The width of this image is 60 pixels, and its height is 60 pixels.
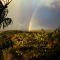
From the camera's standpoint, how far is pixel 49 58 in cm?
623

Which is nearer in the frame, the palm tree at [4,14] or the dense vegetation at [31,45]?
the dense vegetation at [31,45]

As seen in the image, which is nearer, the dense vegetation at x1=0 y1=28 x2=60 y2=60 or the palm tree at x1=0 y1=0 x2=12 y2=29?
the dense vegetation at x1=0 y1=28 x2=60 y2=60

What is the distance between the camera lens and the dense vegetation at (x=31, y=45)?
6305 millimetres

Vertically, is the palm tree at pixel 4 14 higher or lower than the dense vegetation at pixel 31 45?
higher

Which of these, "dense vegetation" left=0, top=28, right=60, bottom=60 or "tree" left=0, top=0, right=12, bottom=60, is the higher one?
"tree" left=0, top=0, right=12, bottom=60

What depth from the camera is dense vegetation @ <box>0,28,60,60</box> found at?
630cm

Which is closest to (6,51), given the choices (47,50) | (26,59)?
(26,59)

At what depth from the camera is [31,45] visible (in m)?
6.93

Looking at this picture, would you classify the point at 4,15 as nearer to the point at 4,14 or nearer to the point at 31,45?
the point at 4,14

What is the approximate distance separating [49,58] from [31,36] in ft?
5.29

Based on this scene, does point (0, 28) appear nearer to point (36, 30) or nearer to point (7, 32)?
point (7, 32)

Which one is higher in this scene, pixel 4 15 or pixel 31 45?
pixel 4 15

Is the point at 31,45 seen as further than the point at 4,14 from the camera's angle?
No

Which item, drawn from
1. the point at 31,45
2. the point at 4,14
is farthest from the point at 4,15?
the point at 31,45
